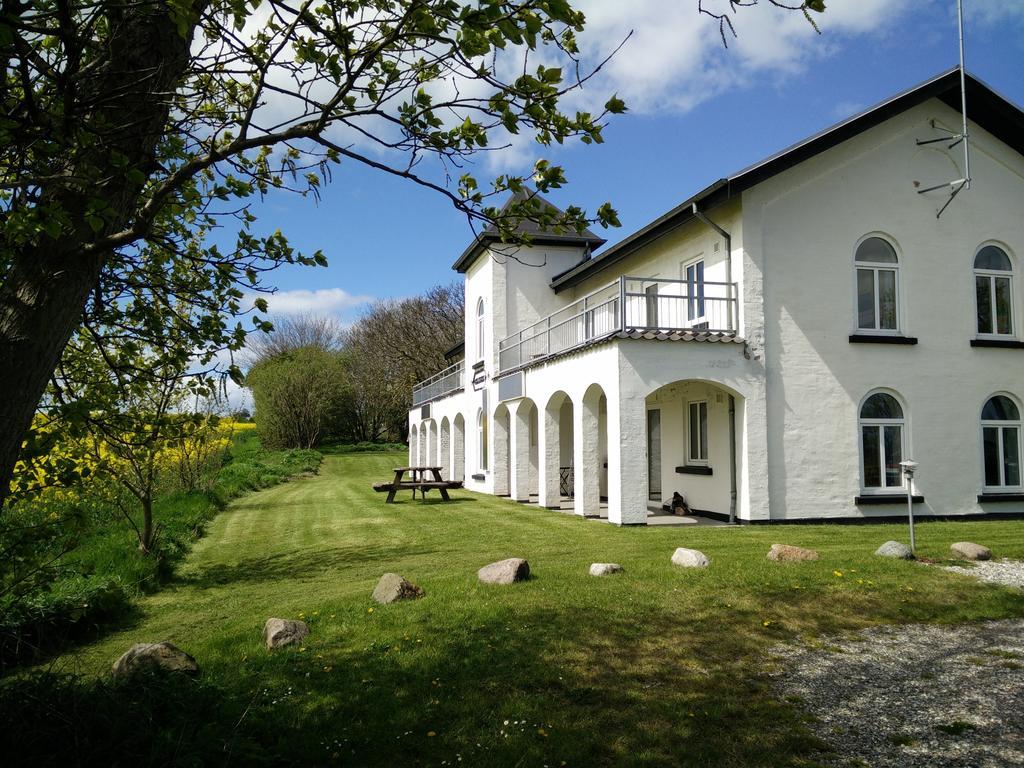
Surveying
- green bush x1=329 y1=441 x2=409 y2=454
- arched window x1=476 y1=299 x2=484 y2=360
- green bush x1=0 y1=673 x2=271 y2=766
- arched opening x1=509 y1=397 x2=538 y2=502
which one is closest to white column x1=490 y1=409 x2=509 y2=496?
arched opening x1=509 y1=397 x2=538 y2=502

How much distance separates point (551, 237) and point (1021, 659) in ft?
61.9

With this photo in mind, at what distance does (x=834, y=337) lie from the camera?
15.2m

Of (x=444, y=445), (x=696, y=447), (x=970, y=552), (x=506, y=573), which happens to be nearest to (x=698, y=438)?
(x=696, y=447)

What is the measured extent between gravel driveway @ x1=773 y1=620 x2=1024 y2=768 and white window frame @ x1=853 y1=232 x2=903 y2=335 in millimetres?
9671

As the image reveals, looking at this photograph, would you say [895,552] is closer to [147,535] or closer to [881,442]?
[881,442]

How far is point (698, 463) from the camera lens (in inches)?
653

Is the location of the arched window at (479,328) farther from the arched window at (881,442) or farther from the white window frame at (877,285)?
the arched window at (881,442)

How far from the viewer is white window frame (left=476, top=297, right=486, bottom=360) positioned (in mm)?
25328

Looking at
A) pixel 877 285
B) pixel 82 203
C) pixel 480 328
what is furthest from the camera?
pixel 480 328

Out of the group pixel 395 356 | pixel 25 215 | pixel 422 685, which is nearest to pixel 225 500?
pixel 422 685

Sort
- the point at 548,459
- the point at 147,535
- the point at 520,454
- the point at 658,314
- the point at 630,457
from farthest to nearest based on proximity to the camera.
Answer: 1. the point at 520,454
2. the point at 548,459
3. the point at 658,314
4. the point at 630,457
5. the point at 147,535

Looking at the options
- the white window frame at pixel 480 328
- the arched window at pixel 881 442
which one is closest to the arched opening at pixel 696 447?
the arched window at pixel 881 442

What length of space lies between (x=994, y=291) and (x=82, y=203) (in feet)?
59.1

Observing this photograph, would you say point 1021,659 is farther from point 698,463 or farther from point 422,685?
point 698,463
